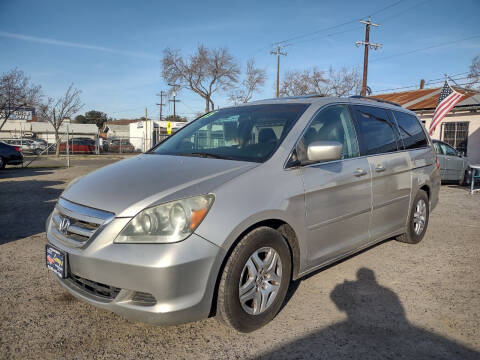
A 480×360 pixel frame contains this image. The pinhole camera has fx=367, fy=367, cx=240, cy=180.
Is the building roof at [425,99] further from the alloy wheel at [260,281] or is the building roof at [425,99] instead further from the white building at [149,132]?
the white building at [149,132]

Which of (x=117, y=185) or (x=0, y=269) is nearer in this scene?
(x=117, y=185)

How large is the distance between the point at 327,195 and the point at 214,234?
1234 mm

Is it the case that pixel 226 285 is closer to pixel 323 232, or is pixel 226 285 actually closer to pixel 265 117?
pixel 323 232

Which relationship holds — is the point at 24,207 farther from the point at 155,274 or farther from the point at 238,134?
the point at 155,274

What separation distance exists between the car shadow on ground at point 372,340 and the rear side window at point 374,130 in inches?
59.3

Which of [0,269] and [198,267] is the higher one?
[198,267]

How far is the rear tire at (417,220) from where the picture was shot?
4.62m

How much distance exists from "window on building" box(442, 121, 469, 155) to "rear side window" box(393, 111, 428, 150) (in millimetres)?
14666

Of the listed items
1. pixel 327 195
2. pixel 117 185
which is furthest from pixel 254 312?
pixel 117 185

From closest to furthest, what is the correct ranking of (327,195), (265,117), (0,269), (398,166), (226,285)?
(226,285), (327,195), (265,117), (0,269), (398,166)

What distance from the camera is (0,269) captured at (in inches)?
151

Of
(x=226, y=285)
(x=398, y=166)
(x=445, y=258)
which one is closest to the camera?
(x=226, y=285)

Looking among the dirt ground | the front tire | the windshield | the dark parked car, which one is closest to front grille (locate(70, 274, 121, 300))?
the dirt ground

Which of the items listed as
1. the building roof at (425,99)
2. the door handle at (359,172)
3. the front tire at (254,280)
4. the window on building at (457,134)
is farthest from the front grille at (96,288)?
the window on building at (457,134)
